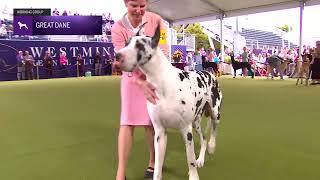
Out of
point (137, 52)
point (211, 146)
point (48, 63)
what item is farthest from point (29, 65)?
point (137, 52)

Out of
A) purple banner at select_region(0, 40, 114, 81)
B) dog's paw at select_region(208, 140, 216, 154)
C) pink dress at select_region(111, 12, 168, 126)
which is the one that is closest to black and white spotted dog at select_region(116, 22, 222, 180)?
pink dress at select_region(111, 12, 168, 126)

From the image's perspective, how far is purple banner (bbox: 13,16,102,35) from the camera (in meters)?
25.2

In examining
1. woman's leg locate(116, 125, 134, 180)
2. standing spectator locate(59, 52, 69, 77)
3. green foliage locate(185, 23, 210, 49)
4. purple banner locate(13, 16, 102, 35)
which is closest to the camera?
woman's leg locate(116, 125, 134, 180)

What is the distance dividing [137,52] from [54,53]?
2341 centimetres

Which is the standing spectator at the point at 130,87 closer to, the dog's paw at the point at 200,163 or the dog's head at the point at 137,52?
the dog's head at the point at 137,52

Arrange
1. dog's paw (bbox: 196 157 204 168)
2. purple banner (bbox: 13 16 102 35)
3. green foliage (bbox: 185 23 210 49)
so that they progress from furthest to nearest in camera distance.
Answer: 1. green foliage (bbox: 185 23 210 49)
2. purple banner (bbox: 13 16 102 35)
3. dog's paw (bbox: 196 157 204 168)

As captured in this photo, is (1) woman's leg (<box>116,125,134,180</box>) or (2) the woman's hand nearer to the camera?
(2) the woman's hand

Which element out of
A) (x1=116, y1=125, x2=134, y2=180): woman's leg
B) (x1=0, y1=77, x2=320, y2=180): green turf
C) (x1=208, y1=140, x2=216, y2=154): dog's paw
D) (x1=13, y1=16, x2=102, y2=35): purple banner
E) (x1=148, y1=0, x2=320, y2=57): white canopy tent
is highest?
(x1=148, y1=0, x2=320, y2=57): white canopy tent

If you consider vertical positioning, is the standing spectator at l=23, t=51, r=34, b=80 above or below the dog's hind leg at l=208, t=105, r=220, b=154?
above

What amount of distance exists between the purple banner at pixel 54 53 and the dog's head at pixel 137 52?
22057mm

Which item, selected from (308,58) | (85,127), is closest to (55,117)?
(85,127)

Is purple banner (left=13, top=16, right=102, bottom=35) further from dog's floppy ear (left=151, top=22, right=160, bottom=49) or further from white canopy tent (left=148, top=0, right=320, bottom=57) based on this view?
dog's floppy ear (left=151, top=22, right=160, bottom=49)

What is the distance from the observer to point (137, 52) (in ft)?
8.86

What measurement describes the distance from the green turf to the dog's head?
4.55 feet
